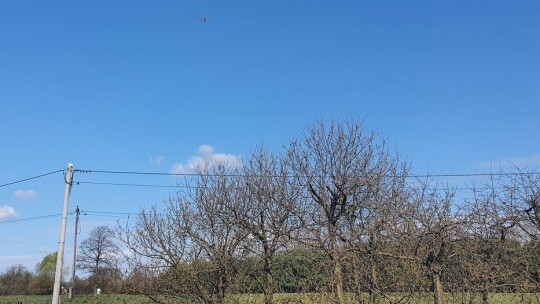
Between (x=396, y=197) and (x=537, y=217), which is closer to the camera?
(x=396, y=197)

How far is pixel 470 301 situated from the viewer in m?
9.09

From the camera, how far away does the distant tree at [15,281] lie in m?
55.9

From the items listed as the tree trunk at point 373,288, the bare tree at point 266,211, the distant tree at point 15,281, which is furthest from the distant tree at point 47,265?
the tree trunk at point 373,288

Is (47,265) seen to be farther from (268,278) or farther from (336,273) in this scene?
(336,273)

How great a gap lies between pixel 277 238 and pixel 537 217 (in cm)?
606

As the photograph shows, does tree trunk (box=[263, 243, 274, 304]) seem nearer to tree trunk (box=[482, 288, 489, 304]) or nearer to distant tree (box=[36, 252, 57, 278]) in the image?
tree trunk (box=[482, 288, 489, 304])

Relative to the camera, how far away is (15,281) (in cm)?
5809

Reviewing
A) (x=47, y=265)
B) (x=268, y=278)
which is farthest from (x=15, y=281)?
(x=268, y=278)

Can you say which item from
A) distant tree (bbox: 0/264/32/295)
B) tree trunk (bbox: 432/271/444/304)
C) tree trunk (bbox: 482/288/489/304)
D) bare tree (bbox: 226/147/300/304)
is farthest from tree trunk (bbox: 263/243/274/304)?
distant tree (bbox: 0/264/32/295)

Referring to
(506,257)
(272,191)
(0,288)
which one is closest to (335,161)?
(272,191)

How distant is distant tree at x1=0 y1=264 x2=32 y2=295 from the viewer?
5594 centimetres

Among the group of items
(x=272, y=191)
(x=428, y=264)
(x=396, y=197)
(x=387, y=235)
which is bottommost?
(x=428, y=264)

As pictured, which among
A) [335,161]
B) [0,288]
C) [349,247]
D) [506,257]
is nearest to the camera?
[349,247]

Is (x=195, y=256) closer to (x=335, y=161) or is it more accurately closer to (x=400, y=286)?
(x=335, y=161)
